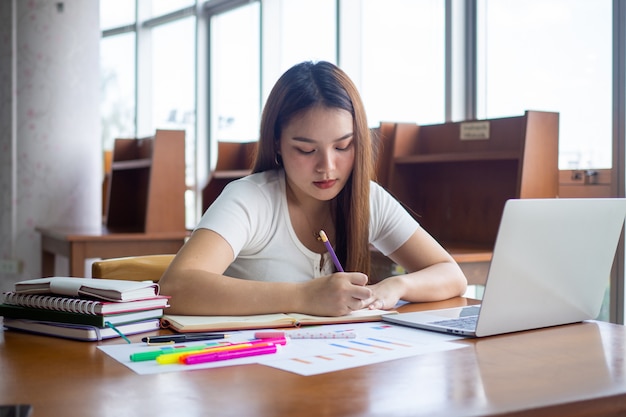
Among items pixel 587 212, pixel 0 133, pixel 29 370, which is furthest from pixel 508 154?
pixel 0 133

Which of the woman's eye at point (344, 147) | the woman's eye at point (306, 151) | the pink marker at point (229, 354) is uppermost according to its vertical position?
the woman's eye at point (344, 147)

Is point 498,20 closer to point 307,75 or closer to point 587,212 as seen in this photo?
point 307,75

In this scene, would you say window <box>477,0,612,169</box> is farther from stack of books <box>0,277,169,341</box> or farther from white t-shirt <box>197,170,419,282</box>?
stack of books <box>0,277,169,341</box>

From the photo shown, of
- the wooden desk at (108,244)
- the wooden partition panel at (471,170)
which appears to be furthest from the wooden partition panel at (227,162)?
the wooden partition panel at (471,170)

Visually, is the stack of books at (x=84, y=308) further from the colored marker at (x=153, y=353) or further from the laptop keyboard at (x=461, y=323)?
the laptop keyboard at (x=461, y=323)

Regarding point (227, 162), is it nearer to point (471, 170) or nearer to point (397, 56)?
point (397, 56)

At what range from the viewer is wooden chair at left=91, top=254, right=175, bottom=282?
5.89 ft

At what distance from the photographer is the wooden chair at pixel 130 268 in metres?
1.79

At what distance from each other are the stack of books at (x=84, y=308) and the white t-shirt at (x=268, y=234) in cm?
42

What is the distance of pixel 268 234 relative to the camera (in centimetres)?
181

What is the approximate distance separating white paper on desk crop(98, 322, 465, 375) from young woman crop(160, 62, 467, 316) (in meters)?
0.29

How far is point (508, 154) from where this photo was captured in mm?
3037

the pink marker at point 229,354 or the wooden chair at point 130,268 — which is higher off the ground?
the wooden chair at point 130,268

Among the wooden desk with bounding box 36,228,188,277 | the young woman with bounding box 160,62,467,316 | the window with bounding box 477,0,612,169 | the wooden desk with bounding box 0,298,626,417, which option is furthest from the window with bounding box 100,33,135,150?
the wooden desk with bounding box 0,298,626,417
